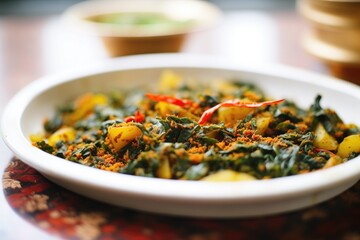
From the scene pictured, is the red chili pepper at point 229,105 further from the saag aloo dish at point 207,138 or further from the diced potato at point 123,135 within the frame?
the diced potato at point 123,135

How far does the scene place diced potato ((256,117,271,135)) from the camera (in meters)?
1.70

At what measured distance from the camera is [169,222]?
1.36 m

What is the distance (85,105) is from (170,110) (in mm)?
513

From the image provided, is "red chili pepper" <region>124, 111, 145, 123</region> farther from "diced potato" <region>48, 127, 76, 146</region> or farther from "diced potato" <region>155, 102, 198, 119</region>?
"diced potato" <region>48, 127, 76, 146</region>

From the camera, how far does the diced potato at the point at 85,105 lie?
2173 millimetres

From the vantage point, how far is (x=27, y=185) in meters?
1.59

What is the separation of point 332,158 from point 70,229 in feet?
2.57

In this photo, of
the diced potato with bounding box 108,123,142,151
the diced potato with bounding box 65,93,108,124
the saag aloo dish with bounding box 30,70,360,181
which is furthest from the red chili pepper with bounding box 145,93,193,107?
the diced potato with bounding box 65,93,108,124

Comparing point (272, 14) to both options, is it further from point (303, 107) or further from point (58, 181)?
point (58, 181)

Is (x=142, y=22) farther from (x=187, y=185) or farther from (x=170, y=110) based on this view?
(x=187, y=185)

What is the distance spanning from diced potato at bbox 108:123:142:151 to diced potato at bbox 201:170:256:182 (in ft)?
1.03

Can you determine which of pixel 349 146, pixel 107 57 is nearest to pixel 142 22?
pixel 107 57

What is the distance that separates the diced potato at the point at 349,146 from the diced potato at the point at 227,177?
421 millimetres

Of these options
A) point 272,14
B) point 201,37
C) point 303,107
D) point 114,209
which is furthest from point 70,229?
point 272,14
